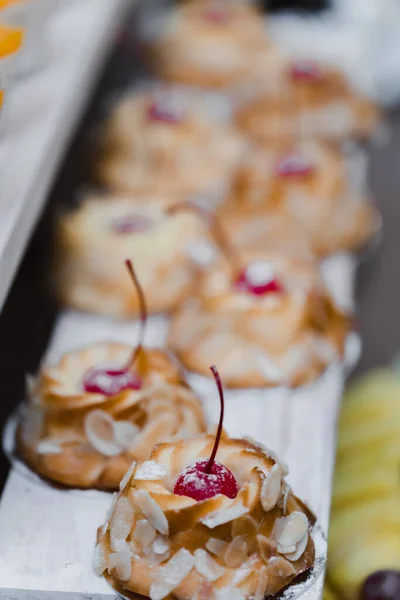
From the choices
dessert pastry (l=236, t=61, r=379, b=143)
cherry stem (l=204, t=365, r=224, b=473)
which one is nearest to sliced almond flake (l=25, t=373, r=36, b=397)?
cherry stem (l=204, t=365, r=224, b=473)

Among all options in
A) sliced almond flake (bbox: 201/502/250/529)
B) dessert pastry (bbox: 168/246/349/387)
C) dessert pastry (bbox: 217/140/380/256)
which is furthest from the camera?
dessert pastry (bbox: 217/140/380/256)

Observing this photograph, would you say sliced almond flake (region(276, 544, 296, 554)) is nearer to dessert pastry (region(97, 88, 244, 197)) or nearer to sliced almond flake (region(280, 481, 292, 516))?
sliced almond flake (region(280, 481, 292, 516))

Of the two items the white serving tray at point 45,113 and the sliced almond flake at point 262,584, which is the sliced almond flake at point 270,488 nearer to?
the sliced almond flake at point 262,584

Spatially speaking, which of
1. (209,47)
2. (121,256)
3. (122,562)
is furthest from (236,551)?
(209,47)

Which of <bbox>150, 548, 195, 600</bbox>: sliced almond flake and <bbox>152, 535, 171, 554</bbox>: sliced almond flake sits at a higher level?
<bbox>152, 535, 171, 554</bbox>: sliced almond flake

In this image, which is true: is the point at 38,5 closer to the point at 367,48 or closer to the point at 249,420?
the point at 249,420

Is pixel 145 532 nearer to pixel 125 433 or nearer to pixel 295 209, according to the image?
pixel 125 433
